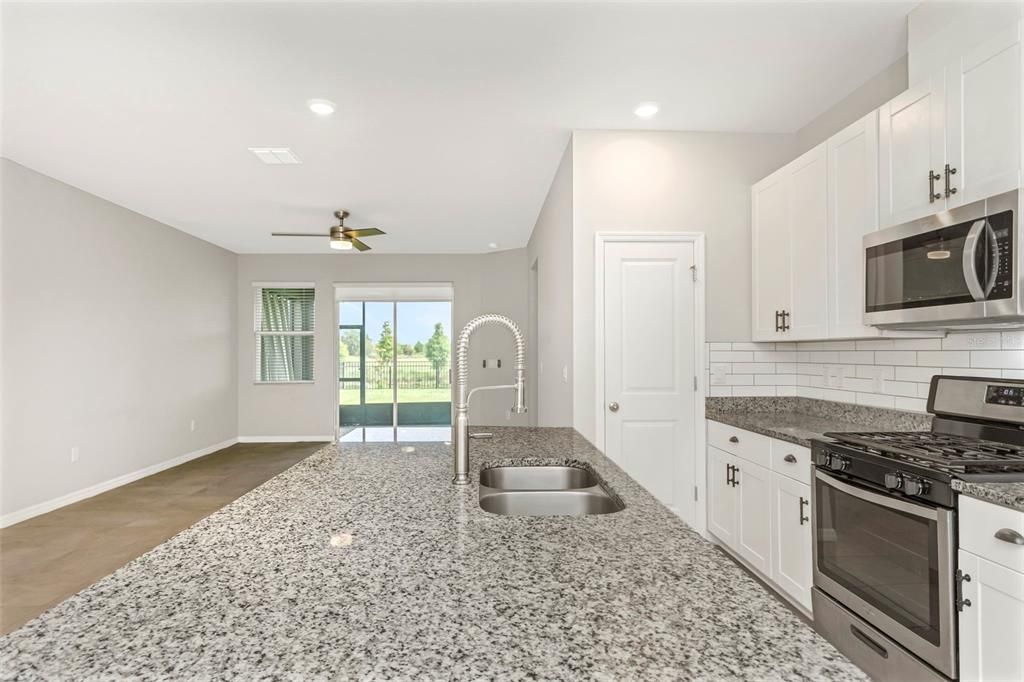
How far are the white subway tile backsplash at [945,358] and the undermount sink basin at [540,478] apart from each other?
178cm

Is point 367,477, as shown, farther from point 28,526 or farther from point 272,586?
point 28,526

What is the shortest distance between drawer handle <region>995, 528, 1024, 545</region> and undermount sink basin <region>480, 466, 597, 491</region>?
1.13 meters

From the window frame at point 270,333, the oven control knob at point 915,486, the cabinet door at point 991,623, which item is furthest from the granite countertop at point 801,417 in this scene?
the window frame at point 270,333

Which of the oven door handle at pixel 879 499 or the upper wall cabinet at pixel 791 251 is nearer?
the oven door handle at pixel 879 499

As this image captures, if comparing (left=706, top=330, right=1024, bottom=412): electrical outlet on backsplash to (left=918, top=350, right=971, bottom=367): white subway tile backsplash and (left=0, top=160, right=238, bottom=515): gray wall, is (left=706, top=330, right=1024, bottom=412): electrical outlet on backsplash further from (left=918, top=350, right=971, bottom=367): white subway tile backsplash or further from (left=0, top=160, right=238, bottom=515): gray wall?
(left=0, top=160, right=238, bottom=515): gray wall

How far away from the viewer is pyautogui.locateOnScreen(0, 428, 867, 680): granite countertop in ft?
2.13

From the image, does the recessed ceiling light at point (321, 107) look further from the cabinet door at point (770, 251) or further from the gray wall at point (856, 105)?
the gray wall at point (856, 105)

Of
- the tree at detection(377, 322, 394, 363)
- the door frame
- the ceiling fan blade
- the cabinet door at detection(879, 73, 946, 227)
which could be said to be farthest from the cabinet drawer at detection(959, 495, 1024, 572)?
the tree at detection(377, 322, 394, 363)

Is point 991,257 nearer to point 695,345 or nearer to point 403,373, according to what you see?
point 695,345

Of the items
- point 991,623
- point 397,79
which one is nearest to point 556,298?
point 397,79

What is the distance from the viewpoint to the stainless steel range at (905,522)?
5.27 feet

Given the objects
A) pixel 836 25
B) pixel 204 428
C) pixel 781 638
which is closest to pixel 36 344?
pixel 204 428

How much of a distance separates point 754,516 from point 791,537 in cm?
34

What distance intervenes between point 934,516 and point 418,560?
1.62m
